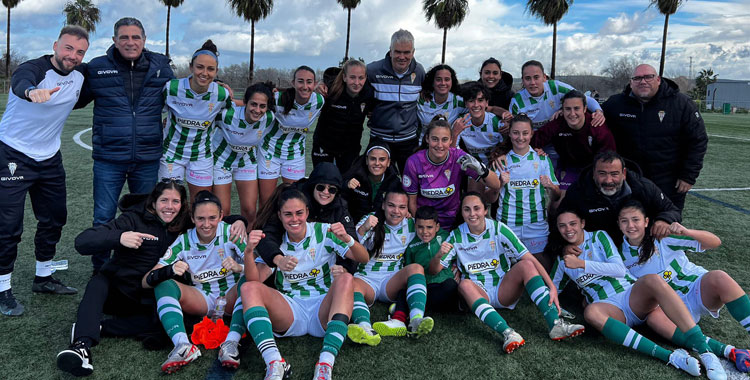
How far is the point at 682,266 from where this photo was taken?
11.6ft

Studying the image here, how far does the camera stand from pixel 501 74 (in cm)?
551

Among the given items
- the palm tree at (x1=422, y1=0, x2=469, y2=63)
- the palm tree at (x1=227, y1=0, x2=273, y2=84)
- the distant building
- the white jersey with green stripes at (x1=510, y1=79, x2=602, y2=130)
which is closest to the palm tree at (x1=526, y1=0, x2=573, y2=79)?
the palm tree at (x1=422, y1=0, x2=469, y2=63)

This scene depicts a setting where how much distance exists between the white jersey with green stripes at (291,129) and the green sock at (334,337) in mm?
2466

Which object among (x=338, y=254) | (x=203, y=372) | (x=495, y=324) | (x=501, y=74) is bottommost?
(x=203, y=372)

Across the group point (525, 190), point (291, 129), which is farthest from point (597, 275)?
point (291, 129)

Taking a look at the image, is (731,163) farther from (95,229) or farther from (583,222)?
(95,229)

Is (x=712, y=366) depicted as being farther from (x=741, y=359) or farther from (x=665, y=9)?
(x=665, y=9)

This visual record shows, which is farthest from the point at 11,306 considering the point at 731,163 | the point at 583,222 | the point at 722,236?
the point at 731,163

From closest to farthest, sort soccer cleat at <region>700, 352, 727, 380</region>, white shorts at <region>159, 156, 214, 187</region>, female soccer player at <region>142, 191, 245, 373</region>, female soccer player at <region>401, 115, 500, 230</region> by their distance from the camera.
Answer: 1. soccer cleat at <region>700, 352, 727, 380</region>
2. female soccer player at <region>142, 191, 245, 373</region>
3. female soccer player at <region>401, 115, 500, 230</region>
4. white shorts at <region>159, 156, 214, 187</region>

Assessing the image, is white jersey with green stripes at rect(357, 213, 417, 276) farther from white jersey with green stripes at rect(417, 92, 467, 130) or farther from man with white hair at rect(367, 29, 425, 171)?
white jersey with green stripes at rect(417, 92, 467, 130)

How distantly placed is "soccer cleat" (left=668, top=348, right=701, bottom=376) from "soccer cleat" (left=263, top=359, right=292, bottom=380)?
89.2 inches

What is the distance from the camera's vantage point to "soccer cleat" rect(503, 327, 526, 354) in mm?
3158

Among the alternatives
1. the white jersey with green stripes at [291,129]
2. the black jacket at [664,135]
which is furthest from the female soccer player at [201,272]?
the black jacket at [664,135]

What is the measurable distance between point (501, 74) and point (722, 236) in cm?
316
